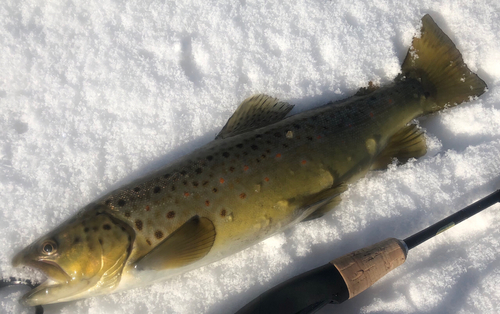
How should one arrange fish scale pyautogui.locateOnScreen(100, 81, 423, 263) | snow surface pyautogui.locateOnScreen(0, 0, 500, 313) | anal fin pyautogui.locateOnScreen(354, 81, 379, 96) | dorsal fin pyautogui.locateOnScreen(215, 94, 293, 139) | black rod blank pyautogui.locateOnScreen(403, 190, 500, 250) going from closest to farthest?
fish scale pyautogui.locateOnScreen(100, 81, 423, 263), black rod blank pyautogui.locateOnScreen(403, 190, 500, 250), snow surface pyautogui.locateOnScreen(0, 0, 500, 313), dorsal fin pyautogui.locateOnScreen(215, 94, 293, 139), anal fin pyautogui.locateOnScreen(354, 81, 379, 96)

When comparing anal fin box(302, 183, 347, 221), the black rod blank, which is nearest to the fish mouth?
anal fin box(302, 183, 347, 221)

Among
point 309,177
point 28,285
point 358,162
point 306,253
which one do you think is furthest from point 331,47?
point 28,285

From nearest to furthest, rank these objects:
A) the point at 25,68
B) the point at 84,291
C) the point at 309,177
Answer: the point at 84,291
the point at 309,177
the point at 25,68

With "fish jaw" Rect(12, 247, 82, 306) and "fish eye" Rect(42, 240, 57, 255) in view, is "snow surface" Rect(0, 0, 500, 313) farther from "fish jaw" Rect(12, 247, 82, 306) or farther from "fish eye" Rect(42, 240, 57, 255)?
"fish eye" Rect(42, 240, 57, 255)

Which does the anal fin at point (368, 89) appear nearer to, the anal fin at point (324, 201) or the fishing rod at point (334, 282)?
the anal fin at point (324, 201)

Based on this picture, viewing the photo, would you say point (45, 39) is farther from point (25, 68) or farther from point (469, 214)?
point (469, 214)

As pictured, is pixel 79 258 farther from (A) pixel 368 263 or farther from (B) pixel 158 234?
(A) pixel 368 263

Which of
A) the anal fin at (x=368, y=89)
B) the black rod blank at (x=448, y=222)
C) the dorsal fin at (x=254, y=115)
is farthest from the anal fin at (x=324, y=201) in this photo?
the anal fin at (x=368, y=89)
